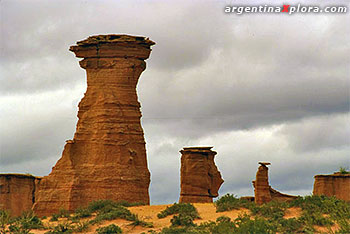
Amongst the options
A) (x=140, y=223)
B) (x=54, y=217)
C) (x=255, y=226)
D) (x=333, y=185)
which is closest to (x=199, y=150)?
(x=333, y=185)

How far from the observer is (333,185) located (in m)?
71.6

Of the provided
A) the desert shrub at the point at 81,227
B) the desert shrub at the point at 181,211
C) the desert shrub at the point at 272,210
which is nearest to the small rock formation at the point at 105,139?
the desert shrub at the point at 181,211

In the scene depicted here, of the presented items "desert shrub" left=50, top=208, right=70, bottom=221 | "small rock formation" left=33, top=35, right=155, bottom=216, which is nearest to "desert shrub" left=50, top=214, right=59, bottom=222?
"desert shrub" left=50, top=208, right=70, bottom=221

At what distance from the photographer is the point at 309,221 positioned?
41562mm

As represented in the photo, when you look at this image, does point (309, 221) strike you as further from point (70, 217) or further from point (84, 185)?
point (84, 185)

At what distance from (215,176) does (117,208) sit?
2226 cm

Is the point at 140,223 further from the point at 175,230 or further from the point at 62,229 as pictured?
the point at 62,229

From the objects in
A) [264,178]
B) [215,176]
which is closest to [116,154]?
[264,178]

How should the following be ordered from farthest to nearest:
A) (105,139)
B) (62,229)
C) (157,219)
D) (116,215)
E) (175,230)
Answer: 1. (105,139)
2. (157,219)
3. (116,215)
4. (62,229)
5. (175,230)

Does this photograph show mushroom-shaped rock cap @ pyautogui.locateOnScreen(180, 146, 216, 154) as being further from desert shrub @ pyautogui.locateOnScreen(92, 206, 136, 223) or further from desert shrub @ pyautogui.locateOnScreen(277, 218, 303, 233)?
desert shrub @ pyautogui.locateOnScreen(277, 218, 303, 233)

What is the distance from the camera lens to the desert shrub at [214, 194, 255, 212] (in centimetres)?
4722

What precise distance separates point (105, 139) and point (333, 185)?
2314 centimetres

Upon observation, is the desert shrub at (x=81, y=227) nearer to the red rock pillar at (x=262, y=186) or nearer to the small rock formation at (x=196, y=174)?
the red rock pillar at (x=262, y=186)

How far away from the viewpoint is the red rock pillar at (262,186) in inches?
2375
